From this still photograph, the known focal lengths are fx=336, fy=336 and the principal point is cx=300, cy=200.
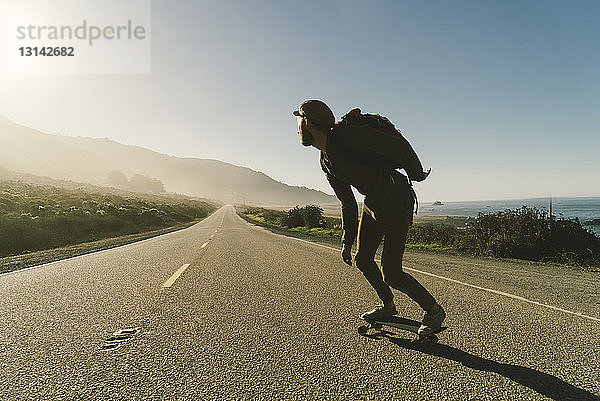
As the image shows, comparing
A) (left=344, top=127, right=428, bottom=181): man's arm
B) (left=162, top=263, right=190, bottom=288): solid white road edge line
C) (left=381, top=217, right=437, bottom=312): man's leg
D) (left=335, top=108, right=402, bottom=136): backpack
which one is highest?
(left=335, top=108, right=402, bottom=136): backpack

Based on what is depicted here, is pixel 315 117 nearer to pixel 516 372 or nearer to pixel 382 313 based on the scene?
pixel 382 313

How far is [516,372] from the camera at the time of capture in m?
2.43

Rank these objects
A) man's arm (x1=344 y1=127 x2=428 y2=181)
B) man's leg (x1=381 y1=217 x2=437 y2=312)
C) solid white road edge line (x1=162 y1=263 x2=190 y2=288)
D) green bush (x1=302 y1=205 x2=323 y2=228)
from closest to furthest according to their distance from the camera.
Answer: man's arm (x1=344 y1=127 x2=428 y2=181) < man's leg (x1=381 y1=217 x2=437 y2=312) < solid white road edge line (x1=162 y1=263 x2=190 y2=288) < green bush (x1=302 y1=205 x2=323 y2=228)

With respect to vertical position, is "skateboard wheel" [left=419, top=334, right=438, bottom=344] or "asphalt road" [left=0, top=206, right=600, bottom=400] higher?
"skateboard wheel" [left=419, top=334, right=438, bottom=344]

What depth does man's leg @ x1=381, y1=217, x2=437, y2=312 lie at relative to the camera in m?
2.94

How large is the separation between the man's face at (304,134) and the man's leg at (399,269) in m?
1.04

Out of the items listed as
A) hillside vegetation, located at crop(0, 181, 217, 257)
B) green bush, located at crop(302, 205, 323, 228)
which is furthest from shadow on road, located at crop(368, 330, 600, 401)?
green bush, located at crop(302, 205, 323, 228)

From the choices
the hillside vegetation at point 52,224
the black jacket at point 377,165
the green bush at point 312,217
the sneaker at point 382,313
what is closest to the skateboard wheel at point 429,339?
the sneaker at point 382,313

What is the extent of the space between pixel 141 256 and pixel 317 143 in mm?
7611

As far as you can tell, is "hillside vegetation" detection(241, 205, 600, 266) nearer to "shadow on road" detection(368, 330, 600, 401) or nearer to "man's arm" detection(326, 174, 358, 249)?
"shadow on road" detection(368, 330, 600, 401)

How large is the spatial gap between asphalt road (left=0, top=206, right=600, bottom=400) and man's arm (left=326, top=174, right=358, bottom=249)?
919 mm

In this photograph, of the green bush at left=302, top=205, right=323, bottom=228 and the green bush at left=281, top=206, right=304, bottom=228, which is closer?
the green bush at left=302, top=205, right=323, bottom=228

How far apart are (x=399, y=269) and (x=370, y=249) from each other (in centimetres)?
37

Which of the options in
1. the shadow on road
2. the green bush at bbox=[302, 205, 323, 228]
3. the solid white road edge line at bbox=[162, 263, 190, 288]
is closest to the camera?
the shadow on road
